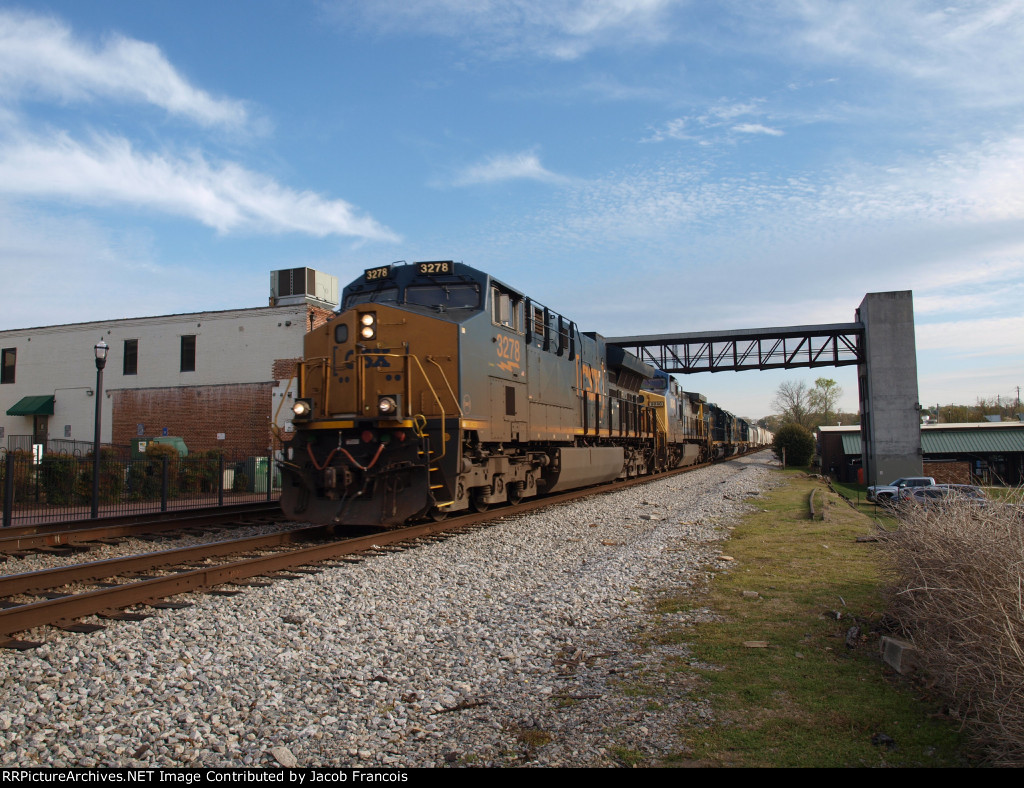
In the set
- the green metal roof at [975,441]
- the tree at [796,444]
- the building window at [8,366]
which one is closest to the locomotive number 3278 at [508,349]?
the building window at [8,366]

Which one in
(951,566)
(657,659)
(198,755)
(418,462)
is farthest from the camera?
(418,462)

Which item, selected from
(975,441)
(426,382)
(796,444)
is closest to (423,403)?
(426,382)

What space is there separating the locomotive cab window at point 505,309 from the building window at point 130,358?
76.0 ft

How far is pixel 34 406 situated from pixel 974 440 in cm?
4623

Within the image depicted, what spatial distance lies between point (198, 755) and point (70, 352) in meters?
32.1

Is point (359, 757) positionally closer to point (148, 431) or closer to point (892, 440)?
point (148, 431)

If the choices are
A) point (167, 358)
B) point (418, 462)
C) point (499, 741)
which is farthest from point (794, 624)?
point (167, 358)

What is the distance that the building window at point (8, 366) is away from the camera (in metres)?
31.0

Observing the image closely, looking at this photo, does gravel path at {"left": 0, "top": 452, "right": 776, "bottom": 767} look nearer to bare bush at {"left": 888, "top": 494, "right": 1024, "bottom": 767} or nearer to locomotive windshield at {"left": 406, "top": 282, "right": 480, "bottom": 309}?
bare bush at {"left": 888, "top": 494, "right": 1024, "bottom": 767}

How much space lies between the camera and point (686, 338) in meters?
35.6

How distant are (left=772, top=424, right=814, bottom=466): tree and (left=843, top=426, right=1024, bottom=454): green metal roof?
794 cm

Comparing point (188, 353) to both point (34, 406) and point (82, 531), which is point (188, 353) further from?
point (82, 531)

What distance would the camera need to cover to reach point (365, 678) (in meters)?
4.30

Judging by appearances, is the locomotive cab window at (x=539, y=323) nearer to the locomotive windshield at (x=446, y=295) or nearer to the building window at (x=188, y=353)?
the locomotive windshield at (x=446, y=295)
